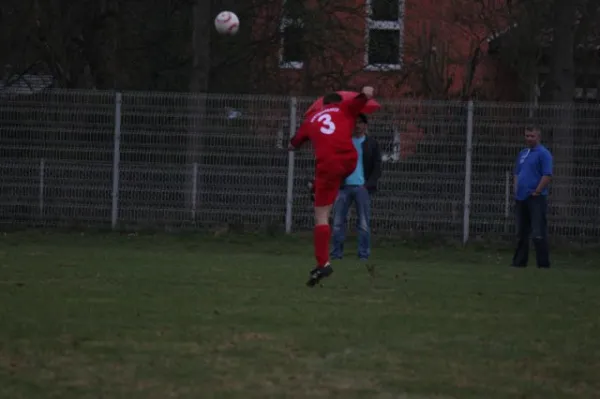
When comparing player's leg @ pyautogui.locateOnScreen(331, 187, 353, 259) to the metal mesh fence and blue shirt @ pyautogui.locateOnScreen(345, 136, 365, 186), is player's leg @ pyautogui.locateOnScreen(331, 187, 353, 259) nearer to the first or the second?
blue shirt @ pyautogui.locateOnScreen(345, 136, 365, 186)

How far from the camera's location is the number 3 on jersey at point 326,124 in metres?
13.2

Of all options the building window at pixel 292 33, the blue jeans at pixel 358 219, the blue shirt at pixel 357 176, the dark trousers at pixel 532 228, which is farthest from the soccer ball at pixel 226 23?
the dark trousers at pixel 532 228

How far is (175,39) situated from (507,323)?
20287 mm

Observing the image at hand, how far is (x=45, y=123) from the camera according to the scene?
23.5m

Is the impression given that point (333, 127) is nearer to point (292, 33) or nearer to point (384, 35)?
point (292, 33)

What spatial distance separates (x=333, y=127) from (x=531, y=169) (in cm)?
556

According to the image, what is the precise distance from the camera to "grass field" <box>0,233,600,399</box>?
7113 mm

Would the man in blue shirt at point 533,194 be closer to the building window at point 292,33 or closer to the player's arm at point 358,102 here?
the player's arm at point 358,102

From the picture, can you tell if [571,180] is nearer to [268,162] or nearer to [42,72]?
[268,162]

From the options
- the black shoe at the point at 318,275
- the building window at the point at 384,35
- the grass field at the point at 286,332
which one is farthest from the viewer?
the building window at the point at 384,35

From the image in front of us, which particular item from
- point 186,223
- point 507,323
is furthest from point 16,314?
point 186,223

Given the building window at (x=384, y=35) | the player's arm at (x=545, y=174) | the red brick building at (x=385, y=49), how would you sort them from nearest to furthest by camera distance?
the player's arm at (x=545, y=174)
the red brick building at (x=385, y=49)
the building window at (x=384, y=35)

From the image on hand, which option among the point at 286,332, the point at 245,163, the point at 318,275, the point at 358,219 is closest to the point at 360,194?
the point at 358,219

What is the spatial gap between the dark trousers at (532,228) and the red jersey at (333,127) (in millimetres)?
5444
